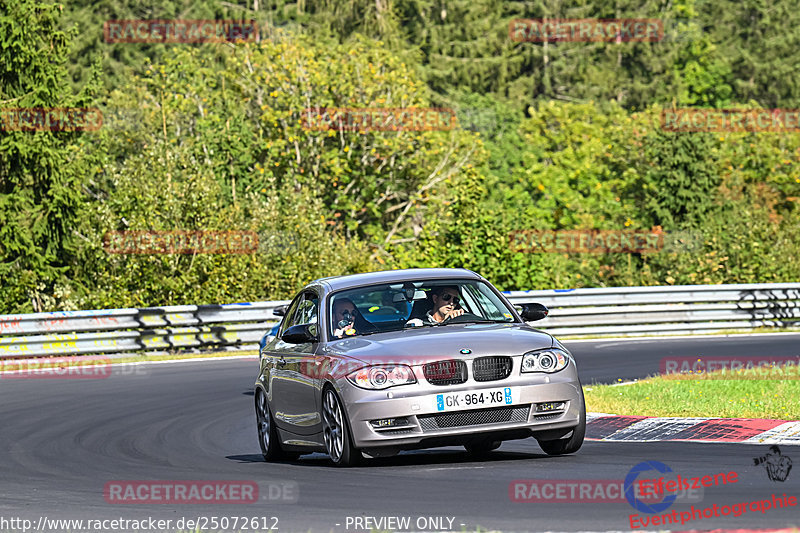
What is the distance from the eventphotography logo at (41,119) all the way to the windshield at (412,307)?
77.5 ft

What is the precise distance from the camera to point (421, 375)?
9.93m

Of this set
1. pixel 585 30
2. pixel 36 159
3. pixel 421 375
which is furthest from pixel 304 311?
pixel 585 30

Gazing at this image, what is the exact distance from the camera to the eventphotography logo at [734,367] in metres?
17.8

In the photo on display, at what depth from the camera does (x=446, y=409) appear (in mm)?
9875

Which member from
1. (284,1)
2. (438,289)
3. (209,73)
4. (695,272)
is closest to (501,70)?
(284,1)

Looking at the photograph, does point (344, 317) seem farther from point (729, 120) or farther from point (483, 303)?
point (729, 120)

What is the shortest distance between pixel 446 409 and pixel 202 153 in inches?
1523

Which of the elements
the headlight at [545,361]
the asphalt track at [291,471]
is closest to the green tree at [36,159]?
the asphalt track at [291,471]

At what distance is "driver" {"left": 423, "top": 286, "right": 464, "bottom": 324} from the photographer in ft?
36.9

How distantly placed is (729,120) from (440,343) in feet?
179

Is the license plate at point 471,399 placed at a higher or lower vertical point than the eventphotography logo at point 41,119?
higher

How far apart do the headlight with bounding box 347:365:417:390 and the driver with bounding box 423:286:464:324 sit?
3.97 feet

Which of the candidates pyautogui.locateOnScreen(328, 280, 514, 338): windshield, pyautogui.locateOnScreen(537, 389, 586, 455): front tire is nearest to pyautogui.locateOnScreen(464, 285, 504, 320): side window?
pyautogui.locateOnScreen(328, 280, 514, 338): windshield

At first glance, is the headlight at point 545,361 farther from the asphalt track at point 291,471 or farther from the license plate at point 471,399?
the asphalt track at point 291,471
